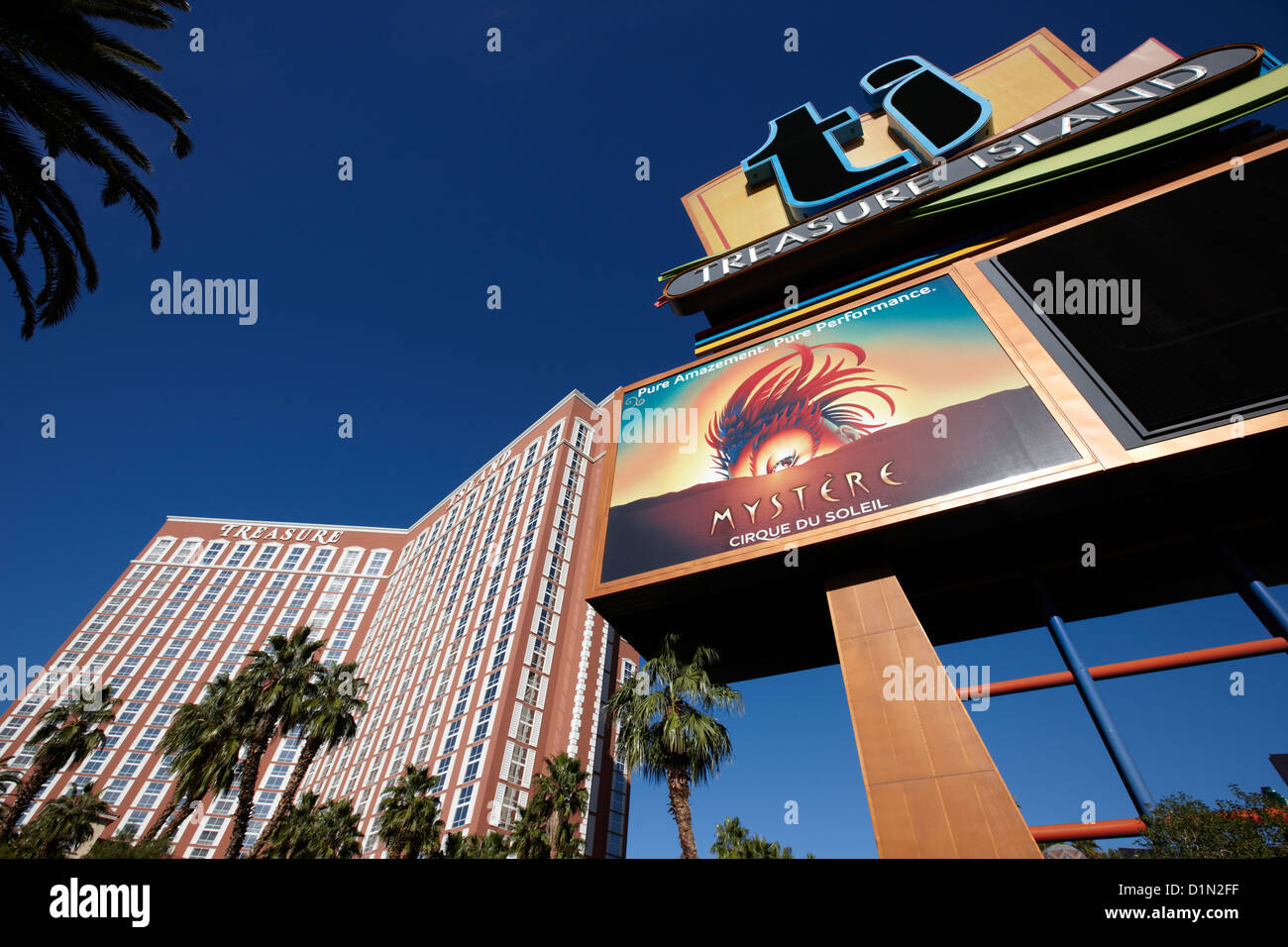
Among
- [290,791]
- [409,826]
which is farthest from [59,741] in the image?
[409,826]

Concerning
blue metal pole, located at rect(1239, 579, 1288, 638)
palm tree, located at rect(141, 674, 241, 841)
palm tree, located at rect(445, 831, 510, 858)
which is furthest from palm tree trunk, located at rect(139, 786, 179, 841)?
blue metal pole, located at rect(1239, 579, 1288, 638)

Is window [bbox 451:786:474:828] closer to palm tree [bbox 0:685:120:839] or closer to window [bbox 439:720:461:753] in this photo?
window [bbox 439:720:461:753]

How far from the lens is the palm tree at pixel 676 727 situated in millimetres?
14500

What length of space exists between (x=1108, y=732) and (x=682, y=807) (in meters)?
9.15

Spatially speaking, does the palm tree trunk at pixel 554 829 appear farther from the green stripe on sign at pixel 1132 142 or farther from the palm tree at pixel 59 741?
the green stripe on sign at pixel 1132 142

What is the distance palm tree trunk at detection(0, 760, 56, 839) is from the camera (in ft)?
79.6

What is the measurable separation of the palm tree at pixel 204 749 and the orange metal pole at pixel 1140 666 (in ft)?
88.5

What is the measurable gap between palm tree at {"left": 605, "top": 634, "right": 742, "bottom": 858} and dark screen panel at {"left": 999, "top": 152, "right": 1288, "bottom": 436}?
11492 millimetres

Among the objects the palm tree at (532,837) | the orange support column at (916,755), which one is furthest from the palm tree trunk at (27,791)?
the orange support column at (916,755)
